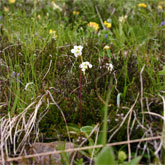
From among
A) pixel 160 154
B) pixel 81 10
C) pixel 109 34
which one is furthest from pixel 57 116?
pixel 81 10

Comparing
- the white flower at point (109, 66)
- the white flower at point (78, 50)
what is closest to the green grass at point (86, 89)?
the white flower at point (109, 66)

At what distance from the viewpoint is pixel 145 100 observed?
1.75 metres

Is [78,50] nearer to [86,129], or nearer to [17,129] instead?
[86,129]

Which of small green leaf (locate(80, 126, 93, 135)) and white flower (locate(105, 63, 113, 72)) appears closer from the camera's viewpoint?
small green leaf (locate(80, 126, 93, 135))

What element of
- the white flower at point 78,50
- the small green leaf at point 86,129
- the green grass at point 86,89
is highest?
the white flower at point 78,50

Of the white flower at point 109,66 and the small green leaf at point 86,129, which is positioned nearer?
the small green leaf at point 86,129

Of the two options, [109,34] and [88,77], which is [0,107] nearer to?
[88,77]

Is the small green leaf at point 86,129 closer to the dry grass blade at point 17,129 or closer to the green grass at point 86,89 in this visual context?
the green grass at point 86,89

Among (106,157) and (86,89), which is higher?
(86,89)

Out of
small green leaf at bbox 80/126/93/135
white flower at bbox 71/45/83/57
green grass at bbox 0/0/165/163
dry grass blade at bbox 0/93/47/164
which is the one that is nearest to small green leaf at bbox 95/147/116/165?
green grass at bbox 0/0/165/163

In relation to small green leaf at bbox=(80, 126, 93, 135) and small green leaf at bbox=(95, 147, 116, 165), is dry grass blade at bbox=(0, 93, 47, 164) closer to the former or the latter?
small green leaf at bbox=(80, 126, 93, 135)

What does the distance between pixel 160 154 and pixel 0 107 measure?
114cm

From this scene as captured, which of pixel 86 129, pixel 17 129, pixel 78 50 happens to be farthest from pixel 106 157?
pixel 78 50

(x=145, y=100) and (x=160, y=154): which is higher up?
(x=145, y=100)
